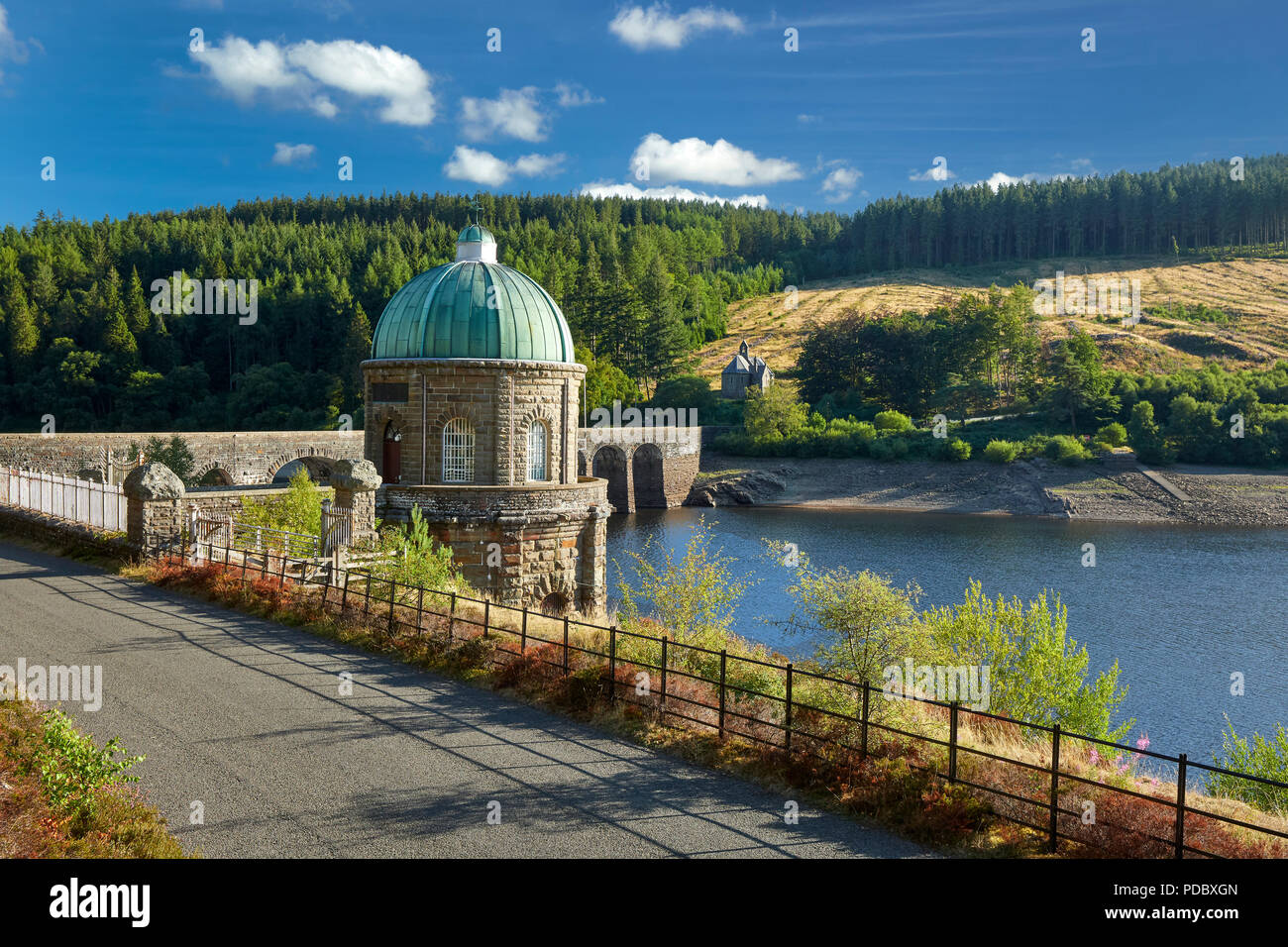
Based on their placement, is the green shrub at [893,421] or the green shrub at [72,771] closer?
the green shrub at [72,771]

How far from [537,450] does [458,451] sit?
2.33 m

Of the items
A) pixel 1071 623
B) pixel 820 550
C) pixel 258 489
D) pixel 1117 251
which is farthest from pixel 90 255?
pixel 1117 251

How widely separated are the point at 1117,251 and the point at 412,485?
18007cm

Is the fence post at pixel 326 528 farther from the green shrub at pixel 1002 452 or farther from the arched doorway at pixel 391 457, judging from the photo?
the green shrub at pixel 1002 452

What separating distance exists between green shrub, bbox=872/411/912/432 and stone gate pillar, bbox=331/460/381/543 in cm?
8106

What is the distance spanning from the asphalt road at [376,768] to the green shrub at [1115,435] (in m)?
84.9

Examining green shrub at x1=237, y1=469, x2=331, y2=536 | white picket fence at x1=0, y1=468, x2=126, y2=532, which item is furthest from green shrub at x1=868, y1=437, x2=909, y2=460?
white picket fence at x1=0, y1=468, x2=126, y2=532

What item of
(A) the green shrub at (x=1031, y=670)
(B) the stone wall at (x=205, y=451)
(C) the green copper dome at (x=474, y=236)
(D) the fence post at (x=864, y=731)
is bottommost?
(A) the green shrub at (x=1031, y=670)

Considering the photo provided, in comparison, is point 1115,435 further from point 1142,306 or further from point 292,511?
point 292,511

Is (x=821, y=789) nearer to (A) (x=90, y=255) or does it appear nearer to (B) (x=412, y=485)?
(B) (x=412, y=485)

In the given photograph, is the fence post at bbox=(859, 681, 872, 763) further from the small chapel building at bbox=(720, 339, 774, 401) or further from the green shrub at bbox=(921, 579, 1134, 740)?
the small chapel building at bbox=(720, 339, 774, 401)

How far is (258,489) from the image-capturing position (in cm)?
2700

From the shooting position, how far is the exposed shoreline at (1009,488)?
3031 inches

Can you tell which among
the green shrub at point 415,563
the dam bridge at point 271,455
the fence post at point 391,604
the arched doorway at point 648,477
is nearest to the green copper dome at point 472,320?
the dam bridge at point 271,455
